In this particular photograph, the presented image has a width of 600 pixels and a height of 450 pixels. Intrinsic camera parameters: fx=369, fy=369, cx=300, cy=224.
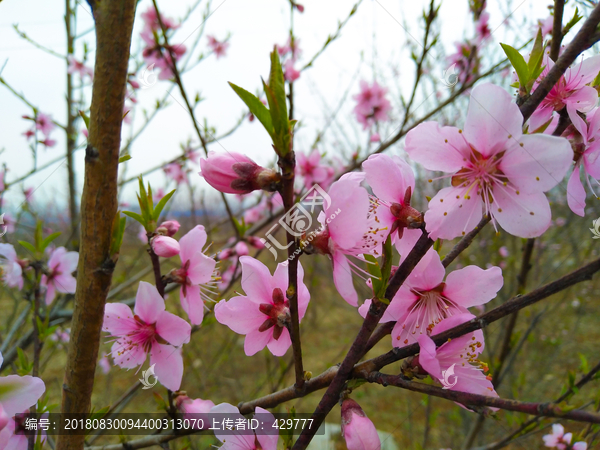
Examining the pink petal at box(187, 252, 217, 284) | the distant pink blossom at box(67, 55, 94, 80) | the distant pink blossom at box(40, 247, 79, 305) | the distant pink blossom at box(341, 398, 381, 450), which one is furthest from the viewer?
the distant pink blossom at box(67, 55, 94, 80)

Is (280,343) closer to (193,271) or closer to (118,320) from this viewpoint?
(193,271)

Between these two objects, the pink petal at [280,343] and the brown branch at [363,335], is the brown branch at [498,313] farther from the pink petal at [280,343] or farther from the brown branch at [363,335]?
the pink petal at [280,343]

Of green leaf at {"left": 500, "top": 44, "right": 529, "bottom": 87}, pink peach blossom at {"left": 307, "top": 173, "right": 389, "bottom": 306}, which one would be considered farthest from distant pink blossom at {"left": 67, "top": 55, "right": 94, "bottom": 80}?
green leaf at {"left": 500, "top": 44, "right": 529, "bottom": 87}

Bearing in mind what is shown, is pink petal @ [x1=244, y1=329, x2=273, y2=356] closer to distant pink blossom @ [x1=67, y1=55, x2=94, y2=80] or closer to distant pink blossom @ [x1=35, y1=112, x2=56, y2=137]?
distant pink blossom @ [x1=67, y1=55, x2=94, y2=80]

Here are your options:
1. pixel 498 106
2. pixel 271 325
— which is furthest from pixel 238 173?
pixel 498 106

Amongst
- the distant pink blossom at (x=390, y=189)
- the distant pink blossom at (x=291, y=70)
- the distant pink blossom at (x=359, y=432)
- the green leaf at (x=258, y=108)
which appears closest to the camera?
the green leaf at (x=258, y=108)

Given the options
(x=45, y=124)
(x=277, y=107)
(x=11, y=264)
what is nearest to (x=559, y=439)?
(x=277, y=107)

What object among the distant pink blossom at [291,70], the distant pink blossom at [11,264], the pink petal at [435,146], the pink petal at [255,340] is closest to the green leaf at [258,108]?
the pink petal at [435,146]
